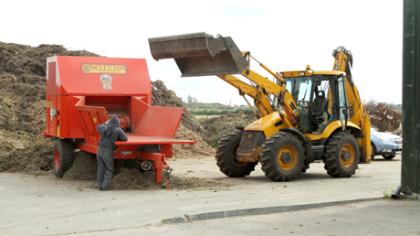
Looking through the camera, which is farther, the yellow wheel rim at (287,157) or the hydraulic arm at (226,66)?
the yellow wheel rim at (287,157)

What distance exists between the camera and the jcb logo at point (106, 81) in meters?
15.8

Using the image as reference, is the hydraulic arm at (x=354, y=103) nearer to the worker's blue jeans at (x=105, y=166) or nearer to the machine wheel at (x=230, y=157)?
the machine wheel at (x=230, y=157)

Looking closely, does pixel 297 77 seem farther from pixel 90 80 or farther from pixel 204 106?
pixel 204 106

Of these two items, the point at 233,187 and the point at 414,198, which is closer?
the point at 414,198

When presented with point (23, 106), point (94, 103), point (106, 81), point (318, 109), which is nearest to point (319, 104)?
point (318, 109)

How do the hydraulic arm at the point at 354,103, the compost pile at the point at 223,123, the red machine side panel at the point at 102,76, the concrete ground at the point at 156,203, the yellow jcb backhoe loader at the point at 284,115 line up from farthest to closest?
1. the compost pile at the point at 223,123
2. the hydraulic arm at the point at 354,103
3. the red machine side panel at the point at 102,76
4. the yellow jcb backhoe loader at the point at 284,115
5. the concrete ground at the point at 156,203

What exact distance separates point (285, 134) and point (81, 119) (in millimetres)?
4951

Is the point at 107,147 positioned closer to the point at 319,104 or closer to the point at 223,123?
the point at 319,104

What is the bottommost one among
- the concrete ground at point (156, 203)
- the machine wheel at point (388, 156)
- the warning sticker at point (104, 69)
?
the concrete ground at point (156, 203)

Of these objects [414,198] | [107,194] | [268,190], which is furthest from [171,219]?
[414,198]

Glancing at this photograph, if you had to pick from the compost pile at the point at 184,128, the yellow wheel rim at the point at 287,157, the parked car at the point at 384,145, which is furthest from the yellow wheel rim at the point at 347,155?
the compost pile at the point at 184,128

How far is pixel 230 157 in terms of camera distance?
16875 mm

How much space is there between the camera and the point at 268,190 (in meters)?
13.6

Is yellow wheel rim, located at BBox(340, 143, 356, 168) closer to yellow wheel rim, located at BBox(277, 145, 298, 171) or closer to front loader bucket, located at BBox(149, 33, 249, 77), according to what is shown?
yellow wheel rim, located at BBox(277, 145, 298, 171)
